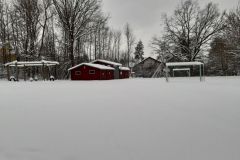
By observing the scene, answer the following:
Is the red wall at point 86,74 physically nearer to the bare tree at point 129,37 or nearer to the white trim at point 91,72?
the white trim at point 91,72

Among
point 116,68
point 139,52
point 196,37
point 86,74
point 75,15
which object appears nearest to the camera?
point 86,74

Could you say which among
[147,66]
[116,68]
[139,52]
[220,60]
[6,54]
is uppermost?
[139,52]

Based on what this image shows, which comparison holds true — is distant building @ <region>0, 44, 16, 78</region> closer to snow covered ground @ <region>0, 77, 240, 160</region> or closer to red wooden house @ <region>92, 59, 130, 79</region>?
red wooden house @ <region>92, 59, 130, 79</region>

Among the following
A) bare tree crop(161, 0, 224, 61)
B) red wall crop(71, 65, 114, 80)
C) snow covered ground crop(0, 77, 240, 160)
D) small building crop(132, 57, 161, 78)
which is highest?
bare tree crop(161, 0, 224, 61)

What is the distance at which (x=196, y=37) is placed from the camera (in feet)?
98.7

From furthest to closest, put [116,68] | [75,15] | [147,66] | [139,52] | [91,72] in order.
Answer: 1. [139,52]
2. [147,66]
3. [116,68]
4. [75,15]
5. [91,72]

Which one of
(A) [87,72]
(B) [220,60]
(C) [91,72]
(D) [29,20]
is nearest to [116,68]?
(C) [91,72]

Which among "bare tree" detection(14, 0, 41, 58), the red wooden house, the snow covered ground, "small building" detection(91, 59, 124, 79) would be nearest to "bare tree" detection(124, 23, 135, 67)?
the red wooden house

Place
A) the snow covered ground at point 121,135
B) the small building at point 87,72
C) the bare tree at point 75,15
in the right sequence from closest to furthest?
the snow covered ground at point 121,135, the small building at point 87,72, the bare tree at point 75,15

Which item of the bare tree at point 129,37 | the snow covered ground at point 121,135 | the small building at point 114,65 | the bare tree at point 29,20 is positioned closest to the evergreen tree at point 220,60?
the small building at point 114,65

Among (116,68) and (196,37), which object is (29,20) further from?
(196,37)

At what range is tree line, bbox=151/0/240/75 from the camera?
1153 inches

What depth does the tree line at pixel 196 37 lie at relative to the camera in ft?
96.1

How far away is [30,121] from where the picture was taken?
4.24m
